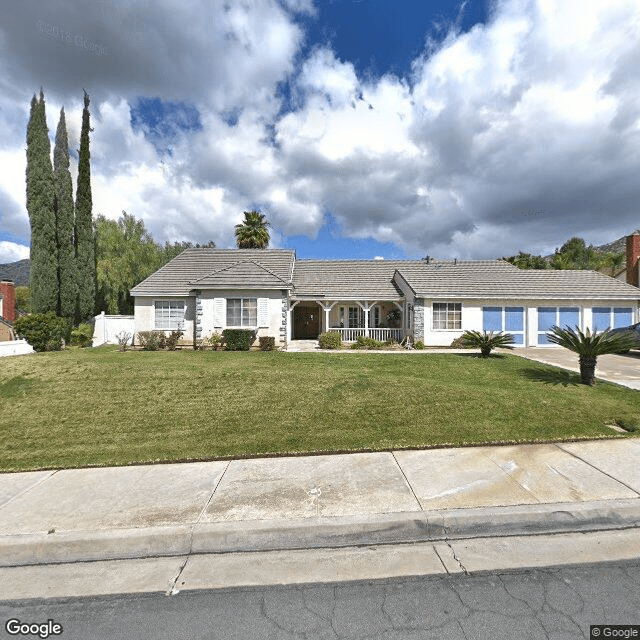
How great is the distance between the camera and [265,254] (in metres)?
23.6

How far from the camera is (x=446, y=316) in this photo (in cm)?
1931

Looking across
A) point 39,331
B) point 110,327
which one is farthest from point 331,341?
point 110,327

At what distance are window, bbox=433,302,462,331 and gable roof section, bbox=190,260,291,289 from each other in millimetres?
8306

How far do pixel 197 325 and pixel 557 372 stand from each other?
16024mm

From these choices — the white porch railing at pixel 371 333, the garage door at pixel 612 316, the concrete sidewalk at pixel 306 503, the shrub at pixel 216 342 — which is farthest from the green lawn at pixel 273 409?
the garage door at pixel 612 316

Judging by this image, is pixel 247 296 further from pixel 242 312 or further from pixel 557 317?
pixel 557 317

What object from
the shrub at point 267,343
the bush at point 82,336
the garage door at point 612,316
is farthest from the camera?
the bush at point 82,336

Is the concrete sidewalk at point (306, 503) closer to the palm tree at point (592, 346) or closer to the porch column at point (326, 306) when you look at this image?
the palm tree at point (592, 346)

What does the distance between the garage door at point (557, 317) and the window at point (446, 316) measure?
4374 mm

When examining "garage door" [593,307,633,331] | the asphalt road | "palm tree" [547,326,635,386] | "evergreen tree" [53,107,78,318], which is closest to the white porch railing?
"garage door" [593,307,633,331]

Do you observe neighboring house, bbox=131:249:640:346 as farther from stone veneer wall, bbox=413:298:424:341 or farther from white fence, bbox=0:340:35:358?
white fence, bbox=0:340:35:358

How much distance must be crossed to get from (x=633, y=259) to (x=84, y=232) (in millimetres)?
37671

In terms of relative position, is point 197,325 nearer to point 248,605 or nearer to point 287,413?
point 287,413

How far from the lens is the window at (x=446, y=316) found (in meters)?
19.3
